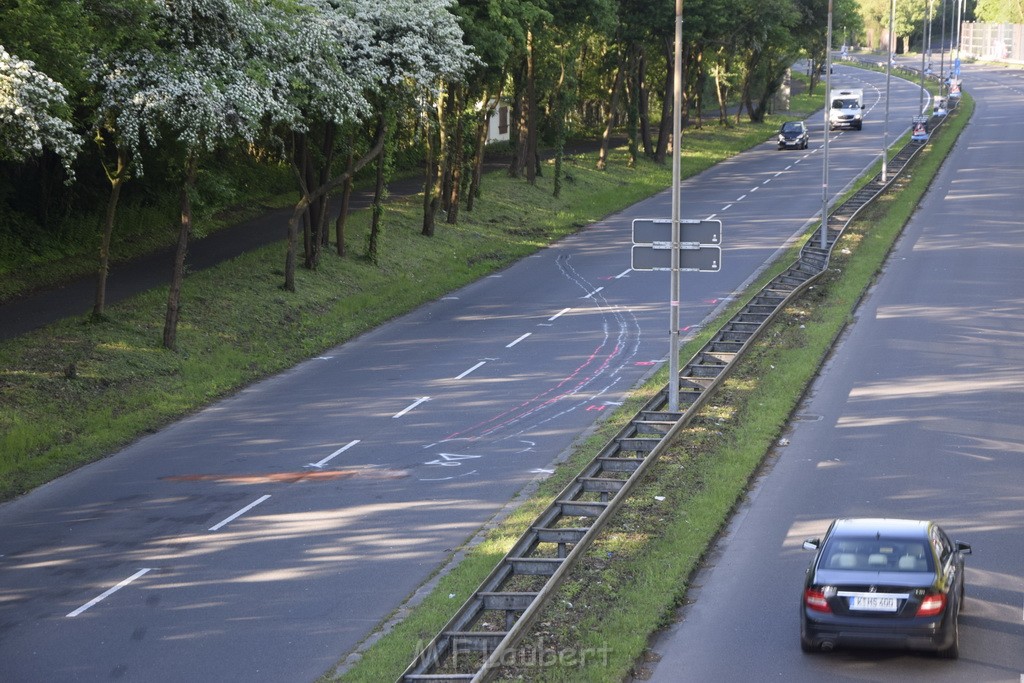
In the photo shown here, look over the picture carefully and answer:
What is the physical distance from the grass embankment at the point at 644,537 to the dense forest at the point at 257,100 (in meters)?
9.28

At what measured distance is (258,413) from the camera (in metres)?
22.3

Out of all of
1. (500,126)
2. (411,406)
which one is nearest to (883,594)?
(411,406)

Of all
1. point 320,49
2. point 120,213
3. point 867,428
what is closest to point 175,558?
point 867,428

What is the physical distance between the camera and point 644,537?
15.4 meters

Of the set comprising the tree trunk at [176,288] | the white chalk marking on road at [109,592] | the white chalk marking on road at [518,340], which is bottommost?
the white chalk marking on road at [109,592]

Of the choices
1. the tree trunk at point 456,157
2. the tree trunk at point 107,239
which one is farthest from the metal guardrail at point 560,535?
the tree trunk at point 456,157

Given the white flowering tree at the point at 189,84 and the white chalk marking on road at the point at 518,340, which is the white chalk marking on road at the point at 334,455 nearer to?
the white flowering tree at the point at 189,84

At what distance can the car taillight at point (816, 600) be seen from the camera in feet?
37.9

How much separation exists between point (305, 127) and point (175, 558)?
43.7 ft

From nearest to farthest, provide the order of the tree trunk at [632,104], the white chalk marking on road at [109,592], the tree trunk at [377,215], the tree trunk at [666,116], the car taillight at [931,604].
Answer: the car taillight at [931,604] < the white chalk marking on road at [109,592] < the tree trunk at [377,215] < the tree trunk at [632,104] < the tree trunk at [666,116]

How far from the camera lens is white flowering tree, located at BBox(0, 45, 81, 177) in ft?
54.5

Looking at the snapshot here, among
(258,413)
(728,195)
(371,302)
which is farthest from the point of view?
(728,195)

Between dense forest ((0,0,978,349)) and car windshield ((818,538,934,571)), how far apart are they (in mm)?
12409

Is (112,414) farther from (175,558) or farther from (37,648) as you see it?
(37,648)
